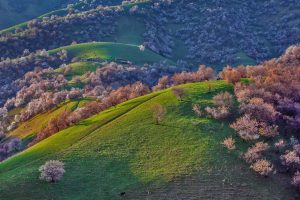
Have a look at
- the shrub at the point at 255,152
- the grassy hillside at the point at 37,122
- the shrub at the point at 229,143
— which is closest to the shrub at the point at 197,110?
the shrub at the point at 229,143

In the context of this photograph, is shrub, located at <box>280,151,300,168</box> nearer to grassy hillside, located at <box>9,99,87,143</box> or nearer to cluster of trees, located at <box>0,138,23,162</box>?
cluster of trees, located at <box>0,138,23,162</box>

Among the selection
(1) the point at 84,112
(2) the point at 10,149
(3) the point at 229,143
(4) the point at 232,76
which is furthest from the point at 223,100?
(2) the point at 10,149

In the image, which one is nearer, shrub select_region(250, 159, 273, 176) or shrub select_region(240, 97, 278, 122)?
shrub select_region(250, 159, 273, 176)

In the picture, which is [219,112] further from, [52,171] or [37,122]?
[37,122]

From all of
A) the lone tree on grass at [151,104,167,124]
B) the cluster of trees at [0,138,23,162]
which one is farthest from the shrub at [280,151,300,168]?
the cluster of trees at [0,138,23,162]

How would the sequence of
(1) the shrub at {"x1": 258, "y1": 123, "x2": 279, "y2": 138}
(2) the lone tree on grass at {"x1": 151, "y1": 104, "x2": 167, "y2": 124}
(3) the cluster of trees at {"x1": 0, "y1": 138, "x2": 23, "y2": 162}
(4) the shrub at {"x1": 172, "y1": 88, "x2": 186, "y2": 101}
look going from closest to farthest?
(1) the shrub at {"x1": 258, "y1": 123, "x2": 279, "y2": 138} < (2) the lone tree on grass at {"x1": 151, "y1": 104, "x2": 167, "y2": 124} < (4) the shrub at {"x1": 172, "y1": 88, "x2": 186, "y2": 101} < (3) the cluster of trees at {"x1": 0, "y1": 138, "x2": 23, "y2": 162}

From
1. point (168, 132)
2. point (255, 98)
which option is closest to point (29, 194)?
point (168, 132)

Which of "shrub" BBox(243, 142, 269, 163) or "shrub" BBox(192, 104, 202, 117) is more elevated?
"shrub" BBox(192, 104, 202, 117)

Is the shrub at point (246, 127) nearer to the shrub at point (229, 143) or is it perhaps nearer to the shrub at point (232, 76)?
the shrub at point (229, 143)
